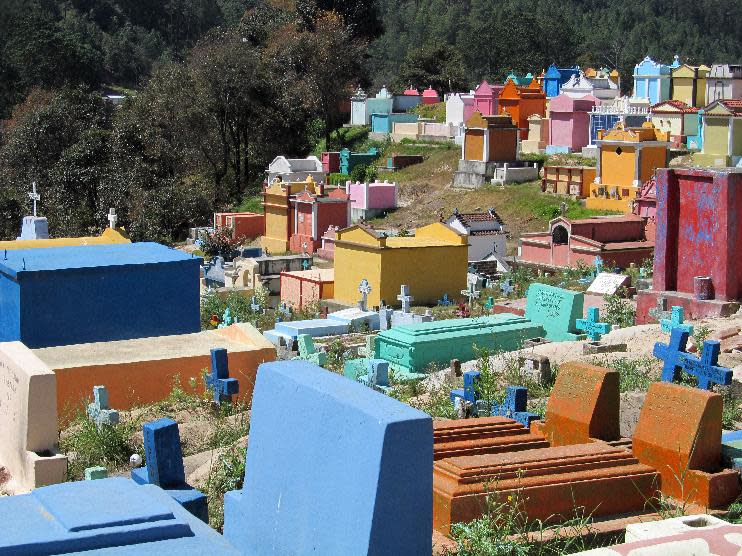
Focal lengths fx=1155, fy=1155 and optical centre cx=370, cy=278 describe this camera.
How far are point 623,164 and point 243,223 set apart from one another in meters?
11.1

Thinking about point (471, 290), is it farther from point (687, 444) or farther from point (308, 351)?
point (687, 444)

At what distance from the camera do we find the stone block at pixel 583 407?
6.71m

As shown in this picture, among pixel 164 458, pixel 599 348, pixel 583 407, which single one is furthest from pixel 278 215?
pixel 164 458

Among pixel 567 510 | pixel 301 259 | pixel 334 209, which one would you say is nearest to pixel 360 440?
pixel 567 510

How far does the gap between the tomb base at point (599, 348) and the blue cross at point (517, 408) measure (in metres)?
3.87

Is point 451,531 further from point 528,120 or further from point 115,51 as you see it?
point 115,51

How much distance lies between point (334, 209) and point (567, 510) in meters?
25.6

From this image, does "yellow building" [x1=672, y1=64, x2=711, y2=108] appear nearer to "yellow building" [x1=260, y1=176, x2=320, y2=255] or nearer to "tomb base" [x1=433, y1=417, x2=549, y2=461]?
"yellow building" [x1=260, y1=176, x2=320, y2=255]

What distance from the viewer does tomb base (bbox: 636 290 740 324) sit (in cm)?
1434

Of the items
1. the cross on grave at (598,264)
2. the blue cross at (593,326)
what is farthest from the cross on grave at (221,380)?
the cross on grave at (598,264)

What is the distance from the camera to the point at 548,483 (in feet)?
19.5

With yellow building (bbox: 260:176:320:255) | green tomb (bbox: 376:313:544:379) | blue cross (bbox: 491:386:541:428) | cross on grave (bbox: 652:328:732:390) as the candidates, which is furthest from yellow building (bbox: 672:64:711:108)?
blue cross (bbox: 491:386:541:428)

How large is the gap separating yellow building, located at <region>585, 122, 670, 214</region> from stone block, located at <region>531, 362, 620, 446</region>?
23496 millimetres

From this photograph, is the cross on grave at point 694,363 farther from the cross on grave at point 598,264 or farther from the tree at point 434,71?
the tree at point 434,71
